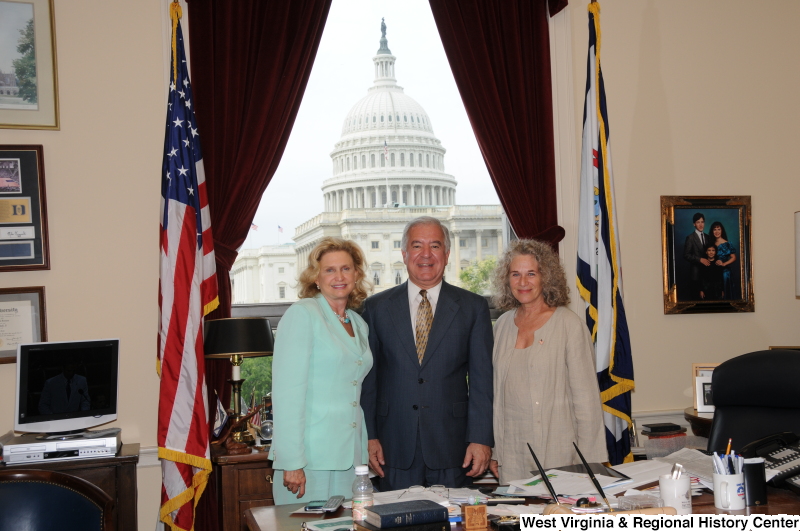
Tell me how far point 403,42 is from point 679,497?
3579mm

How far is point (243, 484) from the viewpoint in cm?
355

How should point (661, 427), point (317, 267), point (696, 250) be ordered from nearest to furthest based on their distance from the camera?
point (317, 267) < point (661, 427) < point (696, 250)

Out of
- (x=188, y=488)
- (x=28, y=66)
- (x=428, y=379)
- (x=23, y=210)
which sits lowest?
(x=188, y=488)

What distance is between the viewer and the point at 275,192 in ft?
14.8

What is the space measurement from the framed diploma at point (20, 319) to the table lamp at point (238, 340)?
2.96ft

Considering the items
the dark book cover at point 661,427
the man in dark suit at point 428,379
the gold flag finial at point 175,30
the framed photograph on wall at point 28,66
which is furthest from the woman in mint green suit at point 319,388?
the dark book cover at point 661,427

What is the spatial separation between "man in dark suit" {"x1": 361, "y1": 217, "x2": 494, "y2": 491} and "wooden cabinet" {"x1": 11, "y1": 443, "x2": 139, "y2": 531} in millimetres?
1235

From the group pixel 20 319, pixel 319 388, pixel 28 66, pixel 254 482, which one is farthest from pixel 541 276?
pixel 28 66

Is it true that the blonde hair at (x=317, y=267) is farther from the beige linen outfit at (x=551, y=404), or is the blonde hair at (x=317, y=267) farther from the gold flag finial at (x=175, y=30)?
the gold flag finial at (x=175, y=30)

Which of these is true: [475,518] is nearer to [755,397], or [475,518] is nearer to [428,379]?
[428,379]

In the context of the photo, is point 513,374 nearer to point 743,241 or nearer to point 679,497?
point 679,497

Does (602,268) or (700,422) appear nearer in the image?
(700,422)

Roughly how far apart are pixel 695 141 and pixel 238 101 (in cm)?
302

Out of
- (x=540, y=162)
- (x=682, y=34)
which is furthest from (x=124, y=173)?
(x=682, y=34)
